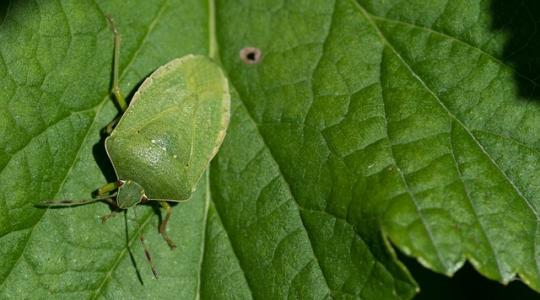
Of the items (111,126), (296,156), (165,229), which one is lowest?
(165,229)

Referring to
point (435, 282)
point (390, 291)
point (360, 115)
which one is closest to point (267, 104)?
point (360, 115)

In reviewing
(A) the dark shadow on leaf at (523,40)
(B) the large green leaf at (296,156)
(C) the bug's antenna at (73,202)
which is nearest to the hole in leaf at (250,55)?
(B) the large green leaf at (296,156)

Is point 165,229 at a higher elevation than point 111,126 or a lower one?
lower

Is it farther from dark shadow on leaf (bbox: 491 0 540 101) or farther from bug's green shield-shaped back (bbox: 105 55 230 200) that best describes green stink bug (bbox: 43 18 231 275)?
dark shadow on leaf (bbox: 491 0 540 101)

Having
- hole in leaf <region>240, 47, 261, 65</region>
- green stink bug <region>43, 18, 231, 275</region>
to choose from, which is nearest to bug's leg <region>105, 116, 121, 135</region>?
green stink bug <region>43, 18, 231, 275</region>

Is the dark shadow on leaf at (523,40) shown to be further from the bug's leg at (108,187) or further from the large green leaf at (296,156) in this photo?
the bug's leg at (108,187)

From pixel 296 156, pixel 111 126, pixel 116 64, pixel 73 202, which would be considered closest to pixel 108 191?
pixel 73 202

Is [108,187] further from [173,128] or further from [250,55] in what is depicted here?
[250,55]
